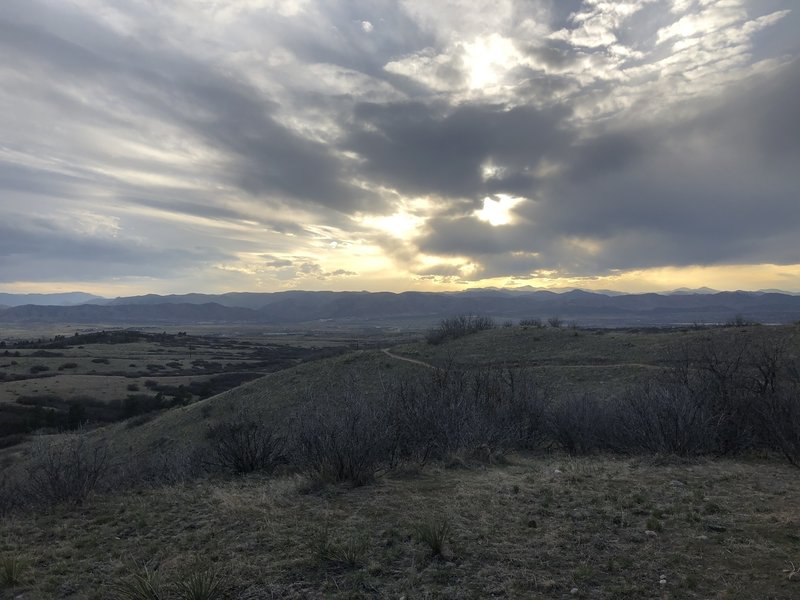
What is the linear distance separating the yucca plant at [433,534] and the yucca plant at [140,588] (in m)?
2.95

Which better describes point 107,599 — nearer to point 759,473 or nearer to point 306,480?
point 306,480

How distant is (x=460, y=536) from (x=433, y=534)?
60 cm

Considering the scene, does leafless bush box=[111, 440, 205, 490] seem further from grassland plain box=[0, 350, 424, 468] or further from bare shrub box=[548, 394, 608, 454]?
grassland plain box=[0, 350, 424, 468]

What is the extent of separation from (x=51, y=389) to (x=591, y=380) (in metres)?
54.7

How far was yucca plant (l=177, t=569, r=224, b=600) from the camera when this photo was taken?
4.91 metres

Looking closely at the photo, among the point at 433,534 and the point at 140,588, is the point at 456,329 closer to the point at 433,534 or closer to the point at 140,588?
the point at 433,534

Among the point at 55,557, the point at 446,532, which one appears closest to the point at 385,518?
the point at 446,532

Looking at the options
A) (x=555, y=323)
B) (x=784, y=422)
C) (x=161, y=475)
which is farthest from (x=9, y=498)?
(x=555, y=323)

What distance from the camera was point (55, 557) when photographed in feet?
21.9

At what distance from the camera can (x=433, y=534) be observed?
5988 millimetres

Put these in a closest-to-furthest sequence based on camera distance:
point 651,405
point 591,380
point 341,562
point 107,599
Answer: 1. point 107,599
2. point 341,562
3. point 651,405
4. point 591,380

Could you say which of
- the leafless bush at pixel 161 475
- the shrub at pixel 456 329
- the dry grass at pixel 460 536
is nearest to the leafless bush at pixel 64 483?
the dry grass at pixel 460 536

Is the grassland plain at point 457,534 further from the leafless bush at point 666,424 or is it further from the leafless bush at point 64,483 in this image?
the leafless bush at point 666,424

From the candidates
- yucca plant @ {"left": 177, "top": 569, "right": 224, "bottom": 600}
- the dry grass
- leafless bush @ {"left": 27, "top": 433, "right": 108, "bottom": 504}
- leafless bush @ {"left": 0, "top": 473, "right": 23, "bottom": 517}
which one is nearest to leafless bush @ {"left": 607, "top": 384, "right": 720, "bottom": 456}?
the dry grass
